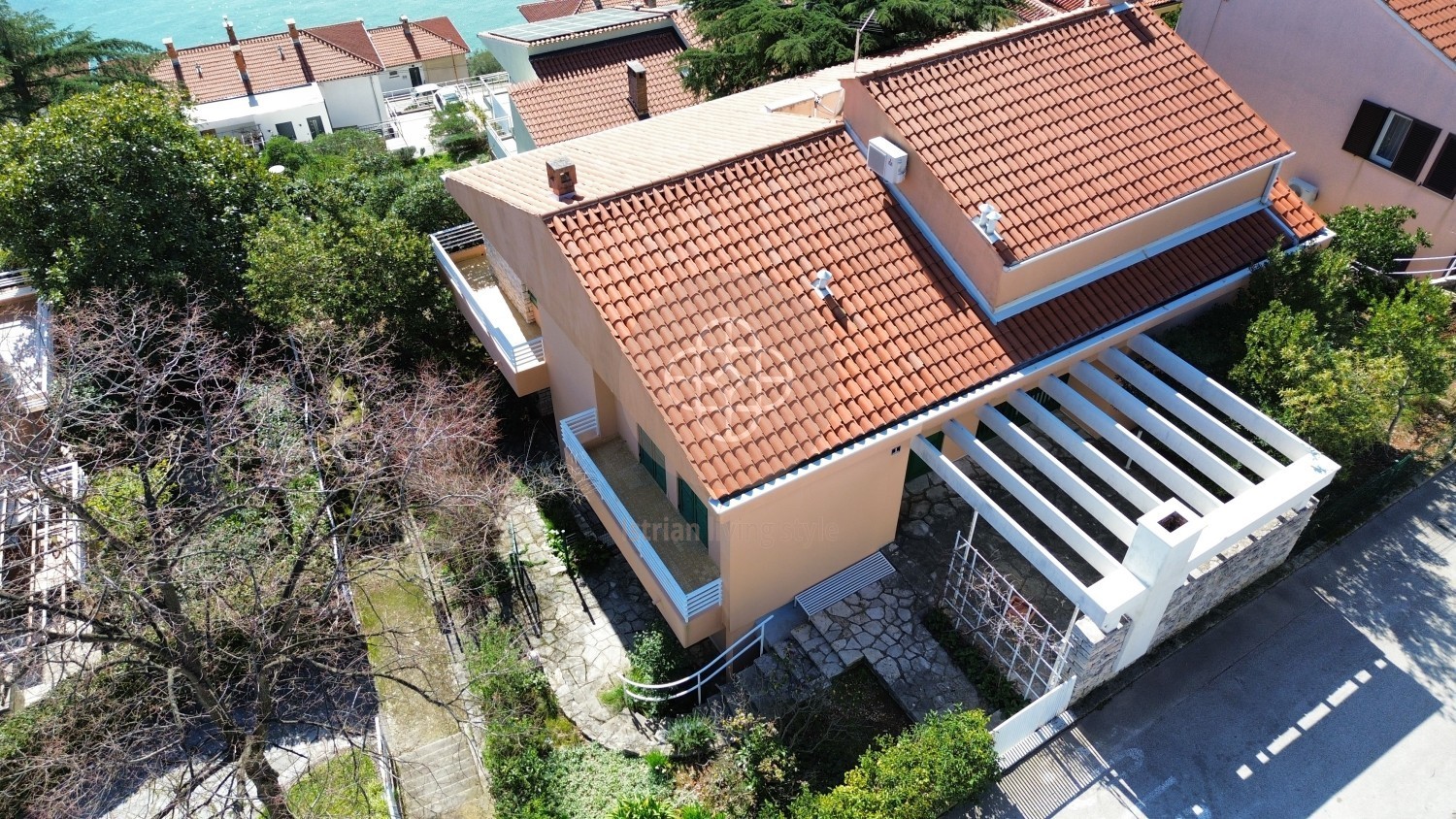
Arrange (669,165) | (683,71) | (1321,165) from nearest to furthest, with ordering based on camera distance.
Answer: (669,165)
(1321,165)
(683,71)

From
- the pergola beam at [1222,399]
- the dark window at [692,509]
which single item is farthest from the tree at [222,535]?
the pergola beam at [1222,399]

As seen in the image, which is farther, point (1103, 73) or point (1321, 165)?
point (1321, 165)

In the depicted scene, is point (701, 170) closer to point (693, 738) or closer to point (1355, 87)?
point (693, 738)

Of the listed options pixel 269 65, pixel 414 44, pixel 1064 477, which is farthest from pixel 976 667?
pixel 414 44

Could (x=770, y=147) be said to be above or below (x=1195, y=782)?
above

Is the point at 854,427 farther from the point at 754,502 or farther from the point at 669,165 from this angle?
the point at 669,165

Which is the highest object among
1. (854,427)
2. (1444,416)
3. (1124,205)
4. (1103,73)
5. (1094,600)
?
(1103,73)

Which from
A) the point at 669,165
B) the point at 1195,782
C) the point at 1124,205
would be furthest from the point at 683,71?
the point at 1195,782
